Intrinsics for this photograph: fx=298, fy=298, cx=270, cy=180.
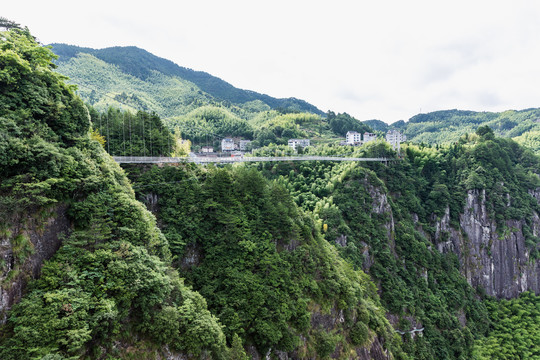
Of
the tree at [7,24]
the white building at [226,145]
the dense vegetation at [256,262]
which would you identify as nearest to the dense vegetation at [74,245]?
the tree at [7,24]

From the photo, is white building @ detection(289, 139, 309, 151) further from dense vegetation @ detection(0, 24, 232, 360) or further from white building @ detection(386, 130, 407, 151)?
dense vegetation @ detection(0, 24, 232, 360)

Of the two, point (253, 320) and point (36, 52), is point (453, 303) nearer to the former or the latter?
point (253, 320)

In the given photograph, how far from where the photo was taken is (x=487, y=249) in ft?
229

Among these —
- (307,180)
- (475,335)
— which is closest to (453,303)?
(475,335)

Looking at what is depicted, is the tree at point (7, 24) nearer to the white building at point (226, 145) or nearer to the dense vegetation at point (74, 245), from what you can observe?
the dense vegetation at point (74, 245)

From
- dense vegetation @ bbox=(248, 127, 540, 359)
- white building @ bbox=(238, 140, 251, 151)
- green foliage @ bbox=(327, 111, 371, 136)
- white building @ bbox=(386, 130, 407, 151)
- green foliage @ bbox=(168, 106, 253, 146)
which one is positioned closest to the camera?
dense vegetation @ bbox=(248, 127, 540, 359)

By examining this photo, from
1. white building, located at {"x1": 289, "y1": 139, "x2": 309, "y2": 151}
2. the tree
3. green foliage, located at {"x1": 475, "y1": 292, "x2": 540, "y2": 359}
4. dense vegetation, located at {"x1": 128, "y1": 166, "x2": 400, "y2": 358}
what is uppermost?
the tree

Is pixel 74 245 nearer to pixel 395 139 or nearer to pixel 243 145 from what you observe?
pixel 395 139

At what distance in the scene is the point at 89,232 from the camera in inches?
639

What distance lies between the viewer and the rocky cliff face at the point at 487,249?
6894 centimetres

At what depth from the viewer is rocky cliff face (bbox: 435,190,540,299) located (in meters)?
68.9

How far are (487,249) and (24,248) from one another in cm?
8492

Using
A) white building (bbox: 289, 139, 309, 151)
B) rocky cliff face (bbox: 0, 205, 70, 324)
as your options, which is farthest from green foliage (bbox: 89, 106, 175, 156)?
white building (bbox: 289, 139, 309, 151)

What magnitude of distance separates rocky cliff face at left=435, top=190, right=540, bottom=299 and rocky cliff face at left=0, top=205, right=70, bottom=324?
72175mm
